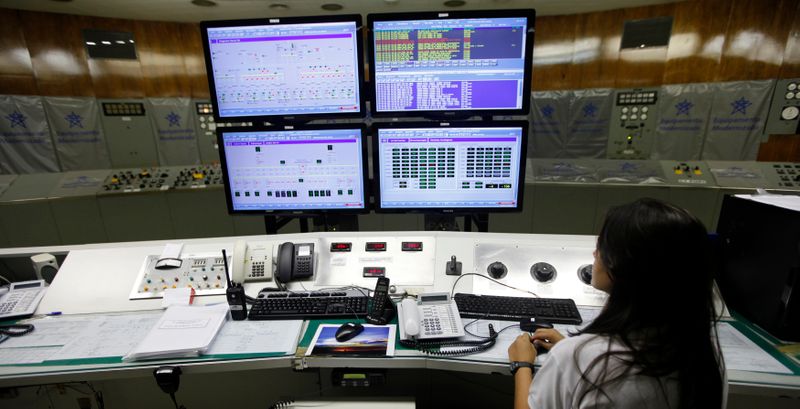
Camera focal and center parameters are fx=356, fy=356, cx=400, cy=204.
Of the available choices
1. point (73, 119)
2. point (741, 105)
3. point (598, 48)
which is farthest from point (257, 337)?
point (741, 105)

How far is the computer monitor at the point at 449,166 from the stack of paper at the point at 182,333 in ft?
2.77

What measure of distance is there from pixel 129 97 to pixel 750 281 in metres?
5.55

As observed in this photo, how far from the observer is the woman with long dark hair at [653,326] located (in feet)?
2.36

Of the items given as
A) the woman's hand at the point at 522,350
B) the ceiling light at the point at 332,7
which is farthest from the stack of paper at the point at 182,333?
the ceiling light at the point at 332,7

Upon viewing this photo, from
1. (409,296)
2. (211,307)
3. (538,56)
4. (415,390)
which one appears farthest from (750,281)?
(538,56)

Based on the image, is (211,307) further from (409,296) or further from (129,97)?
(129,97)

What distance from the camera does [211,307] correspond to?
142 centimetres

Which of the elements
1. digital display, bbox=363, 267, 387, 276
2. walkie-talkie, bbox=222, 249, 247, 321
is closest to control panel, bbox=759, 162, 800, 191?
digital display, bbox=363, 267, 387, 276

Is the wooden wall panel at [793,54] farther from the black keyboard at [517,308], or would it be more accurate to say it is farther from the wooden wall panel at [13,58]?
the wooden wall panel at [13,58]

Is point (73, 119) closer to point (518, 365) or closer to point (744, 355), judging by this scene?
point (518, 365)

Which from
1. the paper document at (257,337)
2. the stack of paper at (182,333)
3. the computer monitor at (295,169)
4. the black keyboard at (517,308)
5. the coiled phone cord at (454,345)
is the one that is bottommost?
the paper document at (257,337)

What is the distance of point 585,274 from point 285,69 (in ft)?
5.24

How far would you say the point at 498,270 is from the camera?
1.55m

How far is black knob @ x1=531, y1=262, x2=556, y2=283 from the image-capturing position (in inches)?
59.7
